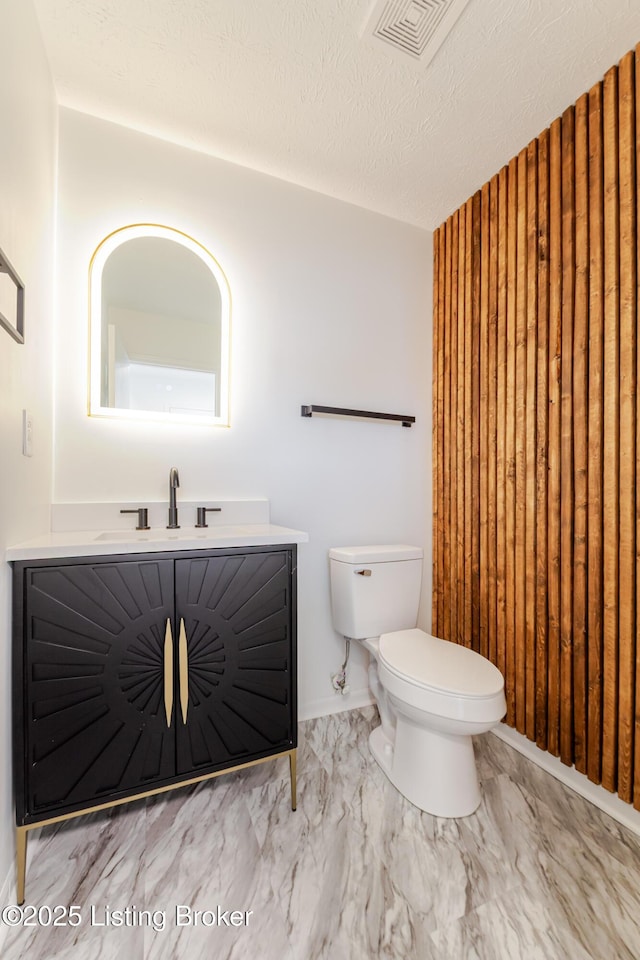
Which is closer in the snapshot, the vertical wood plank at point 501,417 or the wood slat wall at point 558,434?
the wood slat wall at point 558,434

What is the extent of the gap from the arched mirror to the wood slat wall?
122 cm

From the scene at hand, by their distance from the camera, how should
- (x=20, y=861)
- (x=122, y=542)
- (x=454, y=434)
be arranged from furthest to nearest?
1. (x=454, y=434)
2. (x=122, y=542)
3. (x=20, y=861)

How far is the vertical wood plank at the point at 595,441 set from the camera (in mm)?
1407

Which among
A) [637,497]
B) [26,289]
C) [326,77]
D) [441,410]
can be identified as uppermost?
[326,77]

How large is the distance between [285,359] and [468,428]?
3.12 ft

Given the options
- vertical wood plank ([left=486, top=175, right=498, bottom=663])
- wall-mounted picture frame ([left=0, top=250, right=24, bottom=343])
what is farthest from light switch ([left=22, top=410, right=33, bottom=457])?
vertical wood plank ([left=486, top=175, right=498, bottom=663])

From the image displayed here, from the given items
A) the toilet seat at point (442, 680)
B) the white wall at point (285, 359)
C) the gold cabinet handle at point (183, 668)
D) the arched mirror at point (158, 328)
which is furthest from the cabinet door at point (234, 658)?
the arched mirror at point (158, 328)

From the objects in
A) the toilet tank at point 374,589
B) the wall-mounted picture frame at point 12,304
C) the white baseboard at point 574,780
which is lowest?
the white baseboard at point 574,780

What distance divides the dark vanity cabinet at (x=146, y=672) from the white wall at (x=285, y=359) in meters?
0.53

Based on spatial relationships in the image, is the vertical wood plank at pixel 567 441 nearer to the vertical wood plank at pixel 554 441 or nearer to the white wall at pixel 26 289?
the vertical wood plank at pixel 554 441

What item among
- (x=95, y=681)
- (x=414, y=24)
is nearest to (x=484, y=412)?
(x=414, y=24)

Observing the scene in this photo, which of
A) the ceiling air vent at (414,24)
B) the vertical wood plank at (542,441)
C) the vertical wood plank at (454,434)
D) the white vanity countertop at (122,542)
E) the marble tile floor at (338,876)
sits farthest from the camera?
the vertical wood plank at (454,434)

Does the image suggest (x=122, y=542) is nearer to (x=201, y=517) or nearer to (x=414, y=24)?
(x=201, y=517)

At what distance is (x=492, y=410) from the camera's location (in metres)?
1.87
